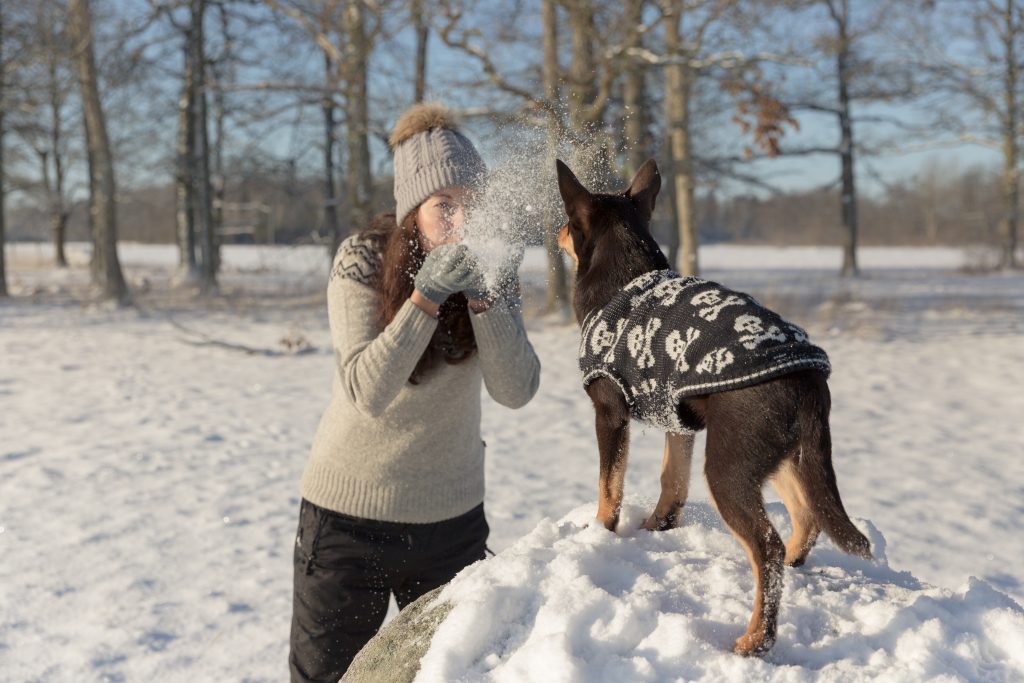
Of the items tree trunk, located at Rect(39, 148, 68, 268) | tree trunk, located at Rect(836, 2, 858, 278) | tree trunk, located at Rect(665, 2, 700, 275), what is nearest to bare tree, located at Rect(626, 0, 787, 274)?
tree trunk, located at Rect(665, 2, 700, 275)

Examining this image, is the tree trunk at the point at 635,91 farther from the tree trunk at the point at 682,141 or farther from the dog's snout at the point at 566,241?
the dog's snout at the point at 566,241

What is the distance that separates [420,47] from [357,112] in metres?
4.29

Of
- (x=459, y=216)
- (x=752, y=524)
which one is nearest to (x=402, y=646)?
(x=752, y=524)

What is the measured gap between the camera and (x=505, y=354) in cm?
233

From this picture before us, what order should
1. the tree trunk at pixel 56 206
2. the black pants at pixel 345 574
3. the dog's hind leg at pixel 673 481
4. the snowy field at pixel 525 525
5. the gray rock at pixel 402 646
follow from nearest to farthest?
the snowy field at pixel 525 525, the gray rock at pixel 402 646, the dog's hind leg at pixel 673 481, the black pants at pixel 345 574, the tree trunk at pixel 56 206

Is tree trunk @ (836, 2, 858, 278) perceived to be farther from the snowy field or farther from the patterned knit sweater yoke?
the patterned knit sweater yoke

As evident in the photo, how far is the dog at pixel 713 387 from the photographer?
69.3 inches

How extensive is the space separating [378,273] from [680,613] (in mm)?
1320

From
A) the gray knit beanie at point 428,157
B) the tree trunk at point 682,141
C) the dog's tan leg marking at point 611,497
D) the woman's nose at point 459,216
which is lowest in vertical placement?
the dog's tan leg marking at point 611,497

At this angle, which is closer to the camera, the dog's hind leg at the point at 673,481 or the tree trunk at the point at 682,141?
the dog's hind leg at the point at 673,481

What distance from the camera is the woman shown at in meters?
2.28

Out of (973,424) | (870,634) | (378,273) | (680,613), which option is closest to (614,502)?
(680,613)

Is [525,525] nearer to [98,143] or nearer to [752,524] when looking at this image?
[752,524]

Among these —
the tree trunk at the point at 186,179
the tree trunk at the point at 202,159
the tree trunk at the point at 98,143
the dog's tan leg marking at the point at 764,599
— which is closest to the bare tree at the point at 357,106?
the tree trunk at the point at 98,143
